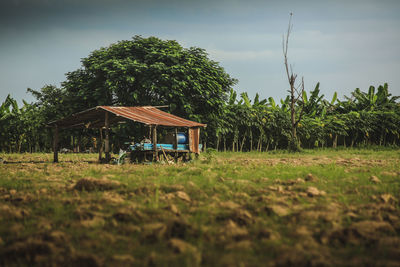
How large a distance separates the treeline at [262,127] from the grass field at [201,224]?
13594 mm

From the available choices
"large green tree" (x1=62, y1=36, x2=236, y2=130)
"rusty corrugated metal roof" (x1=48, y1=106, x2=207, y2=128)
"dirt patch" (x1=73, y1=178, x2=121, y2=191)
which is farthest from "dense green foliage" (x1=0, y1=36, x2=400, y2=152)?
"dirt patch" (x1=73, y1=178, x2=121, y2=191)

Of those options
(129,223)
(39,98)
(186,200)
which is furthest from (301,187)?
(39,98)

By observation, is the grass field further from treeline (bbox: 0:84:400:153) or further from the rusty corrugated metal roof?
treeline (bbox: 0:84:400:153)

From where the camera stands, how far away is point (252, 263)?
9.10 feet

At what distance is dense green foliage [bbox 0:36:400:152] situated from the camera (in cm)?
1794

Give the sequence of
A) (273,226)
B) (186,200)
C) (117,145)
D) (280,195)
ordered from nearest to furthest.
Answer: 1. (273,226)
2. (186,200)
3. (280,195)
4. (117,145)

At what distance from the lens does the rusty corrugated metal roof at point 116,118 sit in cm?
1192

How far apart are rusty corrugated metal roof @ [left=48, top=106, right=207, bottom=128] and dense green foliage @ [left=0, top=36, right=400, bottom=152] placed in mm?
3241

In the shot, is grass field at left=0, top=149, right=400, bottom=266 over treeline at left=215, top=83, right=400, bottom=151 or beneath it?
beneath

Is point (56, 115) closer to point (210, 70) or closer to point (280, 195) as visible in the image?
point (210, 70)

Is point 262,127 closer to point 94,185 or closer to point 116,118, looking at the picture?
point 116,118

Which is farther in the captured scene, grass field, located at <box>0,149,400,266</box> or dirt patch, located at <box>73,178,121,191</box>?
dirt patch, located at <box>73,178,121,191</box>

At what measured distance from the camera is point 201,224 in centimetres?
373

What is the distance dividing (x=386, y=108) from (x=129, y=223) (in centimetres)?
2387
